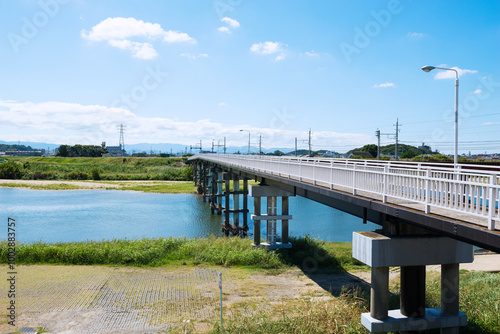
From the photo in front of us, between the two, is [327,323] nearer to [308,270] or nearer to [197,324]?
[197,324]

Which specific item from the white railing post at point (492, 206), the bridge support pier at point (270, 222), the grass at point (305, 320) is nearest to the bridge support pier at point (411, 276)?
the grass at point (305, 320)

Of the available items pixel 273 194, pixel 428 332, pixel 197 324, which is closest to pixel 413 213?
pixel 428 332

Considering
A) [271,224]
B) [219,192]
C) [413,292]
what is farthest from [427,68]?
[219,192]

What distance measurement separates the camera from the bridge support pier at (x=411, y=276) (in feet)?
33.1

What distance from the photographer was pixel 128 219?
3878 cm

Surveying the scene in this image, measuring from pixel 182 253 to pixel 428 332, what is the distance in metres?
13.2

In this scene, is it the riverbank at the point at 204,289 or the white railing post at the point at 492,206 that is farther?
the riverbank at the point at 204,289

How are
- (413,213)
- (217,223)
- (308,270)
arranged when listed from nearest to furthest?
1. (413,213)
2. (308,270)
3. (217,223)

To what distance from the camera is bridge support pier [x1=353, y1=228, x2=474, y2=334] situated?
10.1 metres

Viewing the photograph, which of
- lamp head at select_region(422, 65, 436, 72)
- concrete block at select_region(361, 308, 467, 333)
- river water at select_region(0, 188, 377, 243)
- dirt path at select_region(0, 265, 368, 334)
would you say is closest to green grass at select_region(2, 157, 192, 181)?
river water at select_region(0, 188, 377, 243)

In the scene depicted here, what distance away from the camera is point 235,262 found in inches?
781

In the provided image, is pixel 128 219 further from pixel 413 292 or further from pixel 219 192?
pixel 413 292

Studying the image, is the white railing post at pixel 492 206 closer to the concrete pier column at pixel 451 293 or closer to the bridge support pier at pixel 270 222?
the concrete pier column at pixel 451 293

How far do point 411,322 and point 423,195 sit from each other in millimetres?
3956
